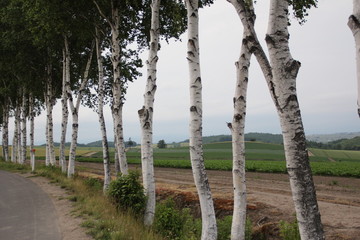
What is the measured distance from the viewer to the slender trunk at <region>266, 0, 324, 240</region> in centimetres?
279

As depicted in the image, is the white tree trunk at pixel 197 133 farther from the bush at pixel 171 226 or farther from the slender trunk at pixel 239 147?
the bush at pixel 171 226

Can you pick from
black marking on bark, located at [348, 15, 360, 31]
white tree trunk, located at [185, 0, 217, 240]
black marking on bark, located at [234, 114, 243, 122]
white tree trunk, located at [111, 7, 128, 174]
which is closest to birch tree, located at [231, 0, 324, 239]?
black marking on bark, located at [348, 15, 360, 31]

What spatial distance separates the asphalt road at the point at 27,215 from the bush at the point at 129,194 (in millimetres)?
1730

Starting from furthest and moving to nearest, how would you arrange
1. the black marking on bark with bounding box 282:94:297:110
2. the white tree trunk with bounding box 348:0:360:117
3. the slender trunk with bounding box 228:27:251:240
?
the slender trunk with bounding box 228:27:251:240 → the black marking on bark with bounding box 282:94:297:110 → the white tree trunk with bounding box 348:0:360:117

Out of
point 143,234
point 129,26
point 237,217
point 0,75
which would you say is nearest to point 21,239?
point 143,234

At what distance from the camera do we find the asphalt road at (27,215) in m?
6.60

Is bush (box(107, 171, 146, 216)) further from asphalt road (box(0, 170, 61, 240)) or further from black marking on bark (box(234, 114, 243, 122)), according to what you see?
black marking on bark (box(234, 114, 243, 122))

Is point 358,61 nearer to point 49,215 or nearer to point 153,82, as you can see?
point 153,82

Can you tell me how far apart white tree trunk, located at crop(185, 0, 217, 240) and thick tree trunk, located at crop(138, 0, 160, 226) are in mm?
2192

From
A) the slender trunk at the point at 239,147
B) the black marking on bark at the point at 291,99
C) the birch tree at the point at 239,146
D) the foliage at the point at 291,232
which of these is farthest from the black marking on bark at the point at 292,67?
the foliage at the point at 291,232

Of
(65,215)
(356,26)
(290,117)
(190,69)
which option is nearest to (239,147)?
(190,69)

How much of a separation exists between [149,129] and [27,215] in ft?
14.9

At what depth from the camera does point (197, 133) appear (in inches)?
234

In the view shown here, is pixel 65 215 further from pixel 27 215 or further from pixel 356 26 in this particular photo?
pixel 356 26
